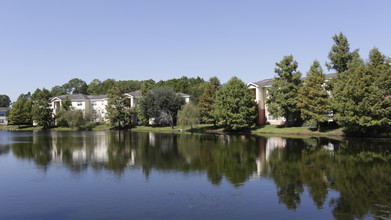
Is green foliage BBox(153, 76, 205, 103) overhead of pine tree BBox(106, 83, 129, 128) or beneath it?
overhead

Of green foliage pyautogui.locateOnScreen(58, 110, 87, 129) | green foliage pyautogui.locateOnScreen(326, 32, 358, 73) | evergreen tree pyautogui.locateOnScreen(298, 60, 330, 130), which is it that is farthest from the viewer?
green foliage pyautogui.locateOnScreen(58, 110, 87, 129)

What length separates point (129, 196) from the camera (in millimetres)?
15008

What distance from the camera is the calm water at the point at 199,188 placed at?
12.6 meters

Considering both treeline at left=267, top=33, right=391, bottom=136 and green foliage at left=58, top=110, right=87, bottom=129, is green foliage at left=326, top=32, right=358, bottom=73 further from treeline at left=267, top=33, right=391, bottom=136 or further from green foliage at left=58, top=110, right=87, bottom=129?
green foliage at left=58, top=110, right=87, bottom=129

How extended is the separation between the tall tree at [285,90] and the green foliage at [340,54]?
22.1ft

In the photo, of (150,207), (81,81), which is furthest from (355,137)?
(81,81)

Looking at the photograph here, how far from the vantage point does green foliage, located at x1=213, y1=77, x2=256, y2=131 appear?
63787mm

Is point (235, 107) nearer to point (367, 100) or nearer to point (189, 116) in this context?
point (189, 116)

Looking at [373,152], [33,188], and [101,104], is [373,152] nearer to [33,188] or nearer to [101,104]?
[33,188]

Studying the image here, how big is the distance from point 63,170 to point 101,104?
91.7 meters

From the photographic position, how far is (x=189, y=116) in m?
70.5

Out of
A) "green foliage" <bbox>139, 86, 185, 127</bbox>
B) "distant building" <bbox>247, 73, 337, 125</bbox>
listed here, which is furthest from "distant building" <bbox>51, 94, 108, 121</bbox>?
"distant building" <bbox>247, 73, 337, 125</bbox>

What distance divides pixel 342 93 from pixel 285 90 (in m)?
16.7

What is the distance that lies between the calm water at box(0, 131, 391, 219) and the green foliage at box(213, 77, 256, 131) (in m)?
36.8
